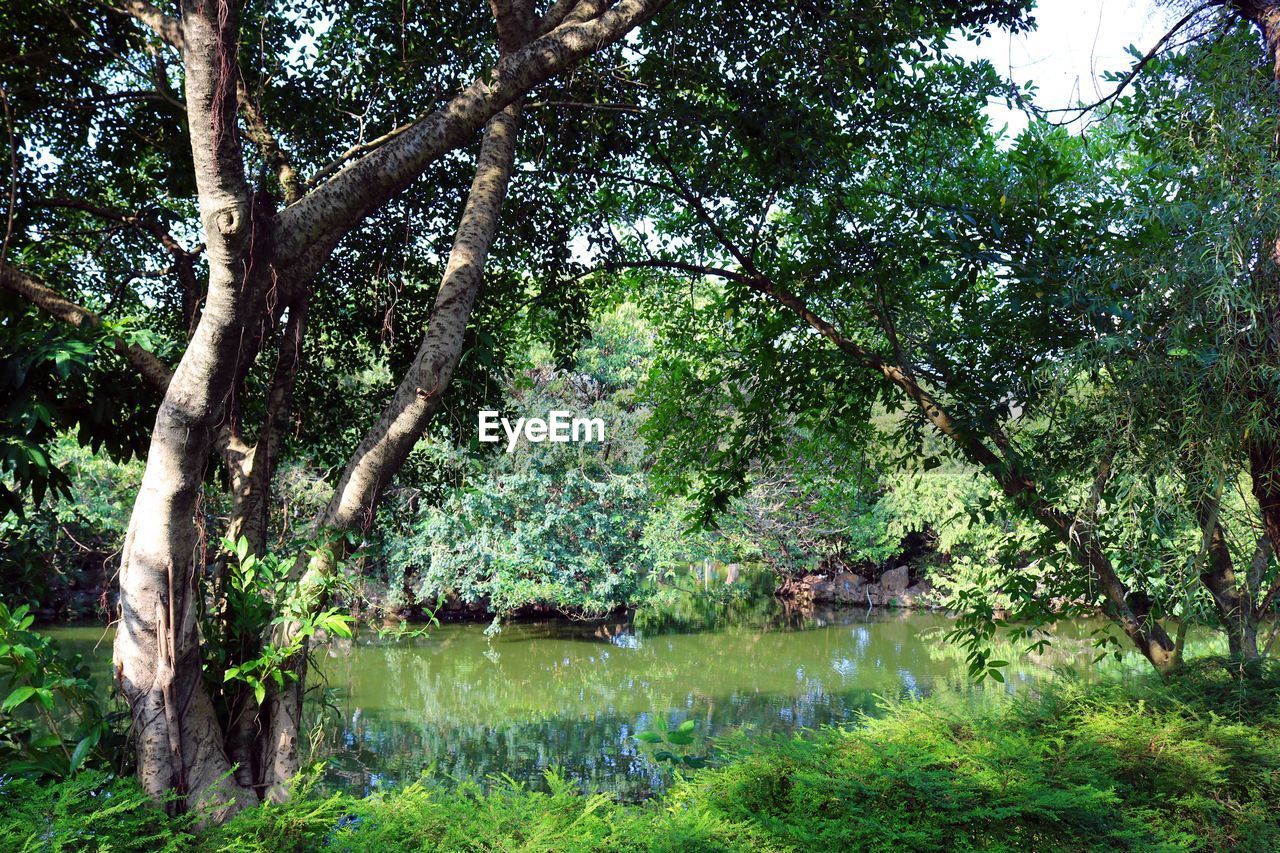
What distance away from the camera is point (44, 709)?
9.03ft

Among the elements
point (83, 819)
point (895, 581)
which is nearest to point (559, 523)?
point (895, 581)

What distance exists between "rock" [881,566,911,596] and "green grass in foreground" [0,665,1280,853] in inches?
668

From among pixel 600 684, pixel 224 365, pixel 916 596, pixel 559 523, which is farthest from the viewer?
pixel 916 596

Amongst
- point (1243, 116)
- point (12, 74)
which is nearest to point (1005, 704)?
point (1243, 116)

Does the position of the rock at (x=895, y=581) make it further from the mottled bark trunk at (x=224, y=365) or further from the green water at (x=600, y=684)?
the mottled bark trunk at (x=224, y=365)

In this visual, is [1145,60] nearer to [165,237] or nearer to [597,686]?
[165,237]

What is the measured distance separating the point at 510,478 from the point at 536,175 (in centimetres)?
811

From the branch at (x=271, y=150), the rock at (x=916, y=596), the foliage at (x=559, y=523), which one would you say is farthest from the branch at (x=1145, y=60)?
the rock at (x=916, y=596)

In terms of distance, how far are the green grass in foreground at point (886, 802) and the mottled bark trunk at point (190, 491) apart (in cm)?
25

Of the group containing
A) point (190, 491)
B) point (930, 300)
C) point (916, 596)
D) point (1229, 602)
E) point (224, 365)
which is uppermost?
point (930, 300)

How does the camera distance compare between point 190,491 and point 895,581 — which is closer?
point 190,491

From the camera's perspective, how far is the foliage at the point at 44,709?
2.62 metres

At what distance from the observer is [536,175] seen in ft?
18.9

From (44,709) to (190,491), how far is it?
74 cm
